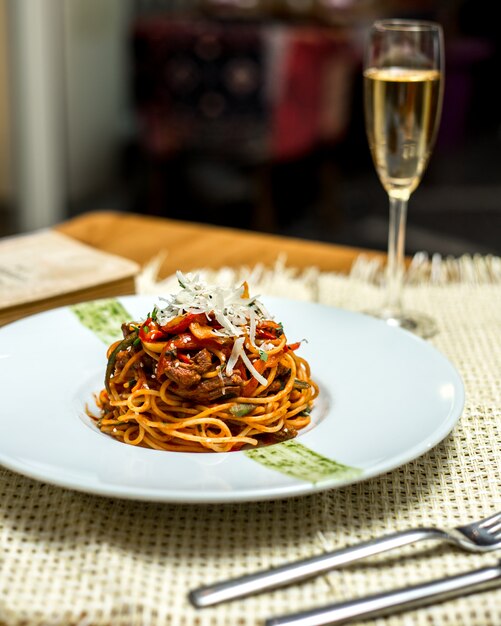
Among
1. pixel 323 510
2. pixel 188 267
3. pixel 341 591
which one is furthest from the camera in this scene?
pixel 188 267

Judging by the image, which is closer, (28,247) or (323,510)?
(323,510)

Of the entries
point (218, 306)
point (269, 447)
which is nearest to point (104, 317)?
point (218, 306)

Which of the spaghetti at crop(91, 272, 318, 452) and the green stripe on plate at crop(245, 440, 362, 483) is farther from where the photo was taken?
the spaghetti at crop(91, 272, 318, 452)

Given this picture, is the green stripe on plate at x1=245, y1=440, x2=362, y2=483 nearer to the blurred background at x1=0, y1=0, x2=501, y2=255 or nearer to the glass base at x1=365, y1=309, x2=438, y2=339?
the glass base at x1=365, y1=309, x2=438, y2=339

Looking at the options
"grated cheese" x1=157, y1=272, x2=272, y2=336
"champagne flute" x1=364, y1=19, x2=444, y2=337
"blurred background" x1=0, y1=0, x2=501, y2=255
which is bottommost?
"blurred background" x1=0, y1=0, x2=501, y2=255

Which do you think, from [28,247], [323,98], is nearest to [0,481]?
[28,247]

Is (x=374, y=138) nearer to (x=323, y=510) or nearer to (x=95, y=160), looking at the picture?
(x=323, y=510)

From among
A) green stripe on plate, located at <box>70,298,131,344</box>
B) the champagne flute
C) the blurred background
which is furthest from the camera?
the blurred background

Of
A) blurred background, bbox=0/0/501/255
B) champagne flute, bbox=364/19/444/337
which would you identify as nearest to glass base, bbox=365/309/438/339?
champagne flute, bbox=364/19/444/337

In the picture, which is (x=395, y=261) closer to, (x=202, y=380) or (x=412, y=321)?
(x=412, y=321)
